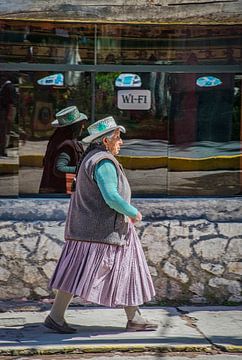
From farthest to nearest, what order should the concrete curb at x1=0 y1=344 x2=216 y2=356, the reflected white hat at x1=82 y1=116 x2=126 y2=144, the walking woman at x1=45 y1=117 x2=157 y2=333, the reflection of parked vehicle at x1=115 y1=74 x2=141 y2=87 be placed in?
1. the reflection of parked vehicle at x1=115 y1=74 x2=141 y2=87
2. the reflected white hat at x1=82 y1=116 x2=126 y2=144
3. the walking woman at x1=45 y1=117 x2=157 y2=333
4. the concrete curb at x1=0 y1=344 x2=216 y2=356

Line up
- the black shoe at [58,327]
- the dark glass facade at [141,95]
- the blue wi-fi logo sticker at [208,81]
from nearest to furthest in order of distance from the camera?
the black shoe at [58,327] < the dark glass facade at [141,95] < the blue wi-fi logo sticker at [208,81]

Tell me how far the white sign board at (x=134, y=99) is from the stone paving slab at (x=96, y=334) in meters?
2.01

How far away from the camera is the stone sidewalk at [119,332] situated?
23.3 ft

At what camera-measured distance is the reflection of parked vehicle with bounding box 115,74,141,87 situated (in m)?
8.73

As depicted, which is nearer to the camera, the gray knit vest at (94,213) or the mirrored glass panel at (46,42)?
the gray knit vest at (94,213)

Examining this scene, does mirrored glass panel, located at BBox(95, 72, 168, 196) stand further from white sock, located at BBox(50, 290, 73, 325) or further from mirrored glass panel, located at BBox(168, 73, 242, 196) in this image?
white sock, located at BBox(50, 290, 73, 325)

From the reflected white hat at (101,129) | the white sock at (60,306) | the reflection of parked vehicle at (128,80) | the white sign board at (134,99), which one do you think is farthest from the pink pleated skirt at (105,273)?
the reflection of parked vehicle at (128,80)

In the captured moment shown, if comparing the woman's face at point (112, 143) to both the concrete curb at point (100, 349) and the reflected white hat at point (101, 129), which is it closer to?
the reflected white hat at point (101, 129)

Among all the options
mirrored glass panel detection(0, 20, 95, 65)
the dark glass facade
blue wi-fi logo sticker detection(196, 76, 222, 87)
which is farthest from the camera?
blue wi-fi logo sticker detection(196, 76, 222, 87)

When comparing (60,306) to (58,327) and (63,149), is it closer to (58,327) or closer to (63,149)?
(58,327)

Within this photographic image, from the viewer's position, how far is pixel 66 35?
859 cm

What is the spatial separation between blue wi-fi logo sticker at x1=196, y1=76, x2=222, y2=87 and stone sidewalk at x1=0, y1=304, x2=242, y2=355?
222 cm

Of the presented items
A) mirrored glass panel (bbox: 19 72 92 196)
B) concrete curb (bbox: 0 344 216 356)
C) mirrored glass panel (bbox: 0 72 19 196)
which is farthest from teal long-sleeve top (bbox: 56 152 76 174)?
concrete curb (bbox: 0 344 216 356)

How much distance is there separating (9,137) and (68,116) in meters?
0.61
